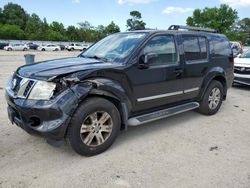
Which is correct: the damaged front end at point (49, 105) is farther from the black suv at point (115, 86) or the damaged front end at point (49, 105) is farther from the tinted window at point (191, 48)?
the tinted window at point (191, 48)

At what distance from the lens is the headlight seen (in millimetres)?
3499

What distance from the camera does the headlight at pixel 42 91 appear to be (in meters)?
3.50

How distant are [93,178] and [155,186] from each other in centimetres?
76

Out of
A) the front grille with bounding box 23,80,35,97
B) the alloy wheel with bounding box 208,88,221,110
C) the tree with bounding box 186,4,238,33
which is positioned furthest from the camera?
the tree with bounding box 186,4,238,33

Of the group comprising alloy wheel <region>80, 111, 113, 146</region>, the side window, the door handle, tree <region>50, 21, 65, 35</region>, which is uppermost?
tree <region>50, 21, 65, 35</region>

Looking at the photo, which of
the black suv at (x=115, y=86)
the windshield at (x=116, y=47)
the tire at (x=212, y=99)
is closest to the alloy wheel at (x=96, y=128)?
the black suv at (x=115, y=86)

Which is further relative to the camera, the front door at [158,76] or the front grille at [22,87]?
the front door at [158,76]

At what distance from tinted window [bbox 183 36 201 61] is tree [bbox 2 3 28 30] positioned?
90.9m

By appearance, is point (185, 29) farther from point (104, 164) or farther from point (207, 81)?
point (104, 164)

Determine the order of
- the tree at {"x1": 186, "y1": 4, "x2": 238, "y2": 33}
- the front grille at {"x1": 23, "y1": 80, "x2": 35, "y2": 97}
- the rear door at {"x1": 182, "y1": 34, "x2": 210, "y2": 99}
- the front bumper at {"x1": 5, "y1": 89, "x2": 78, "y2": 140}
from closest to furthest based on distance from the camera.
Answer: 1. the front bumper at {"x1": 5, "y1": 89, "x2": 78, "y2": 140}
2. the front grille at {"x1": 23, "y1": 80, "x2": 35, "y2": 97}
3. the rear door at {"x1": 182, "y1": 34, "x2": 210, "y2": 99}
4. the tree at {"x1": 186, "y1": 4, "x2": 238, "y2": 33}

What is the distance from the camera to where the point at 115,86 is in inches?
157

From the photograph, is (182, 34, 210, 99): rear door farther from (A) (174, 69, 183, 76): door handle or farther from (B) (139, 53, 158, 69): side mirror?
(B) (139, 53, 158, 69): side mirror

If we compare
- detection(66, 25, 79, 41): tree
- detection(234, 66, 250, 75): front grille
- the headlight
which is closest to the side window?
the headlight

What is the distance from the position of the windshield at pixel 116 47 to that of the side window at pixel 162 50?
203 millimetres
